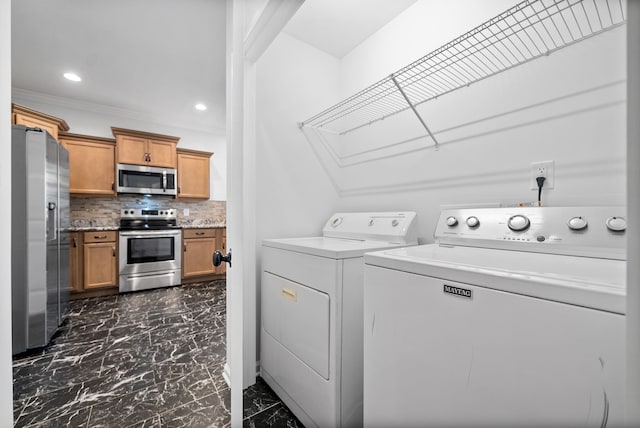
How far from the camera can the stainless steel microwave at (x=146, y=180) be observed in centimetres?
363

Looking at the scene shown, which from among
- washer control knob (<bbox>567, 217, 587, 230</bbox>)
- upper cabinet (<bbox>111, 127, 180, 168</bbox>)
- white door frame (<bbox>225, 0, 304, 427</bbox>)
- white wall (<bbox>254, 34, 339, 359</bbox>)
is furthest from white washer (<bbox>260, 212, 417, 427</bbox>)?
upper cabinet (<bbox>111, 127, 180, 168</bbox>)

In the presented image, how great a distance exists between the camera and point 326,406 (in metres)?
1.15

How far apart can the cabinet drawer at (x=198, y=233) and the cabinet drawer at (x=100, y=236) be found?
2.79ft

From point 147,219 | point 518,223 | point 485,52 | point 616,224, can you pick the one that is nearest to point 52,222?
point 147,219

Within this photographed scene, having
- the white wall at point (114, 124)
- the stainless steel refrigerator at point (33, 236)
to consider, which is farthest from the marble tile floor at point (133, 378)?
the white wall at point (114, 124)

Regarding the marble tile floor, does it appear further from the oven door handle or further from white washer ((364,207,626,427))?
the oven door handle

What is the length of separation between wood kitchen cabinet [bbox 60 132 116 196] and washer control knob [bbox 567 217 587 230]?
4.65 metres

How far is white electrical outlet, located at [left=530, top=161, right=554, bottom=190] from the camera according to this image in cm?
113

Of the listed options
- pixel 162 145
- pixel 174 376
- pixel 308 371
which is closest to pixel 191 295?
pixel 174 376

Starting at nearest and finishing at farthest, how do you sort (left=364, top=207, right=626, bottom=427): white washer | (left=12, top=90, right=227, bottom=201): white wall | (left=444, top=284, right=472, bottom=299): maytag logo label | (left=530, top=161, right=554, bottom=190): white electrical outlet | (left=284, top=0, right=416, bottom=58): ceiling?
(left=364, top=207, right=626, bottom=427): white washer < (left=444, top=284, right=472, bottom=299): maytag logo label < (left=530, top=161, right=554, bottom=190): white electrical outlet < (left=284, top=0, right=416, bottom=58): ceiling < (left=12, top=90, right=227, bottom=201): white wall

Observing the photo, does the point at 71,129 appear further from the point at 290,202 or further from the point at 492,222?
the point at 492,222

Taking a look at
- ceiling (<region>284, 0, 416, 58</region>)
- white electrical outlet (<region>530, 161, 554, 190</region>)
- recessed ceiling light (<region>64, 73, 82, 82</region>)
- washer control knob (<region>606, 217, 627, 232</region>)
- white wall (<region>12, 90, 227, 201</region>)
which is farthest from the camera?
white wall (<region>12, 90, 227, 201</region>)

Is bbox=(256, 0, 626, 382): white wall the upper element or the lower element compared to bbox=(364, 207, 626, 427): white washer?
upper

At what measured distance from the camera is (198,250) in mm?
4020
